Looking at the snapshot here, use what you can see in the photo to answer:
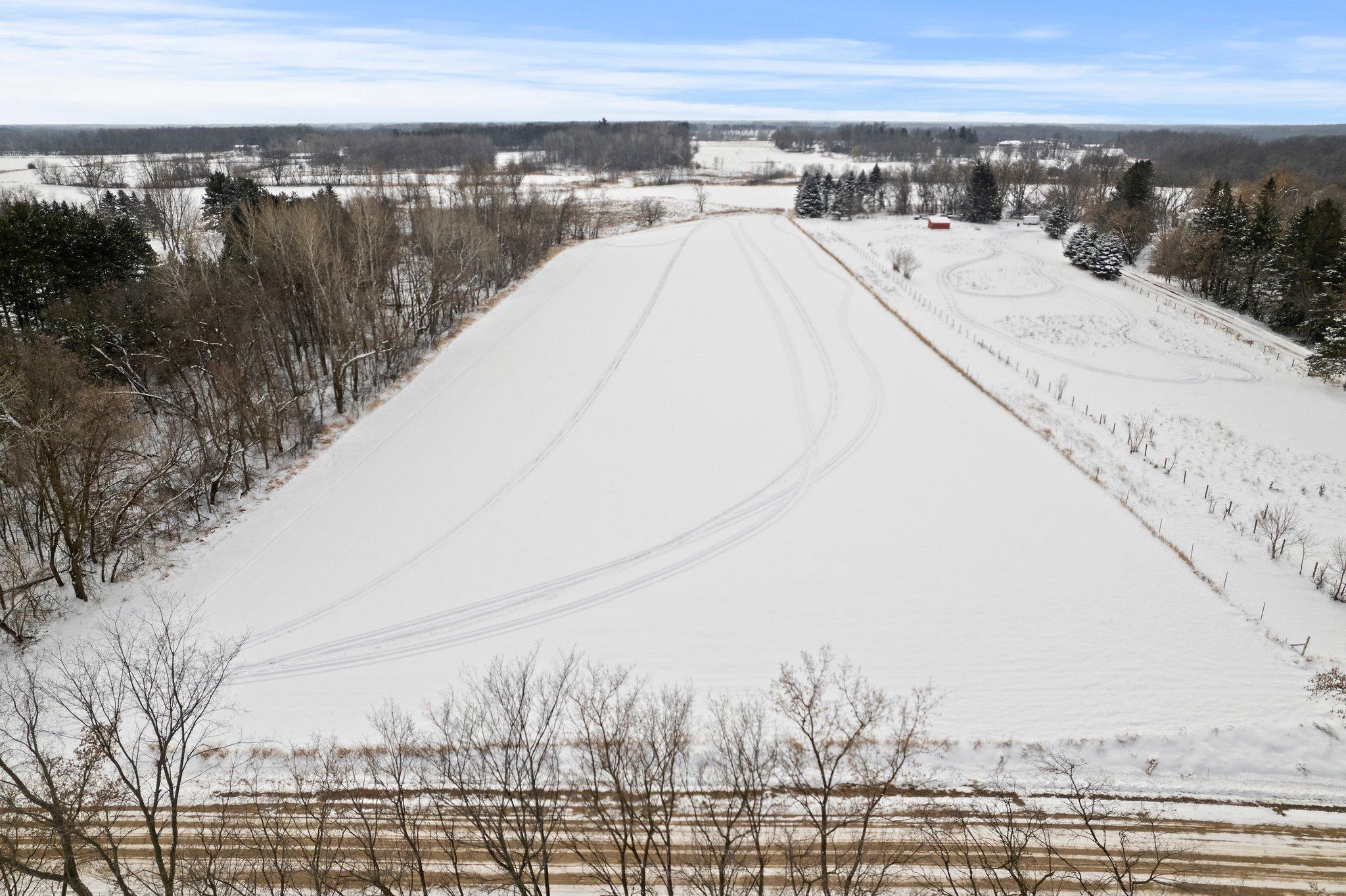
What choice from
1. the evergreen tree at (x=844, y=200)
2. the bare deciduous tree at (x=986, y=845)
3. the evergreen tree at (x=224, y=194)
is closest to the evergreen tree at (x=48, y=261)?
the evergreen tree at (x=224, y=194)

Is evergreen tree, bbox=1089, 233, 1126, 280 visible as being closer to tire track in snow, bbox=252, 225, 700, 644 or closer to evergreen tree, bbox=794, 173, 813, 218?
evergreen tree, bbox=794, 173, 813, 218

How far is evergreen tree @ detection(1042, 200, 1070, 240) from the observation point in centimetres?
8038

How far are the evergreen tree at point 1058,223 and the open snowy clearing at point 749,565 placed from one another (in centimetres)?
5373

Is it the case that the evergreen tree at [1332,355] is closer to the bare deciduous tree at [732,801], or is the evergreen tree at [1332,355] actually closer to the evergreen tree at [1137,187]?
the evergreen tree at [1137,187]

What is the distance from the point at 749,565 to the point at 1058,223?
76808mm

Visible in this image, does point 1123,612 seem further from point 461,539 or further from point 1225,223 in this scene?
point 1225,223

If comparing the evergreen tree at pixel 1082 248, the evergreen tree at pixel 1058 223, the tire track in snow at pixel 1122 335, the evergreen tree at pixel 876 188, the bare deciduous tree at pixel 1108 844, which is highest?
the evergreen tree at pixel 876 188

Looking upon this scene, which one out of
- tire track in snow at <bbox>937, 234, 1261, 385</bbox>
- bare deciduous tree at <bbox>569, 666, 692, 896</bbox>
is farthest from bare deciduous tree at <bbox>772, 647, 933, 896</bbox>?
tire track in snow at <bbox>937, 234, 1261, 385</bbox>

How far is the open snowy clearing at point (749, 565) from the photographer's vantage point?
18656 mm

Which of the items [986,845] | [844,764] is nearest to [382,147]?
[844,764]

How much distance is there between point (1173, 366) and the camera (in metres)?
42.1

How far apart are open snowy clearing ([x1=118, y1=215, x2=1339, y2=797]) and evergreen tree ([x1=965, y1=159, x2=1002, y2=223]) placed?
64.9 metres

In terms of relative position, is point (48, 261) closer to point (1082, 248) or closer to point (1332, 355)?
point (1332, 355)

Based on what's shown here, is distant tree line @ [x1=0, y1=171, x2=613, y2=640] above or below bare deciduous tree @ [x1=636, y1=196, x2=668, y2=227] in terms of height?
below
